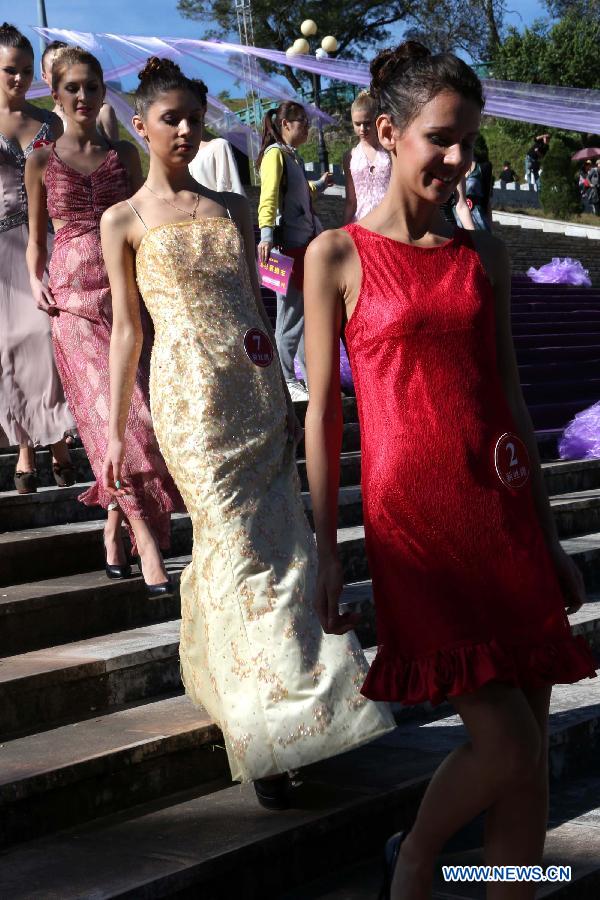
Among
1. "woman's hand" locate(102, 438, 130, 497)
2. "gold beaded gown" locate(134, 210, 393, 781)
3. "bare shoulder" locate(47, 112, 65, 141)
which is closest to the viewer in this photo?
"gold beaded gown" locate(134, 210, 393, 781)

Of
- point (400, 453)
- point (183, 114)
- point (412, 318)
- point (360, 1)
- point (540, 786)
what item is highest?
point (360, 1)

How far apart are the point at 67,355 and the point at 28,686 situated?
1.67 m

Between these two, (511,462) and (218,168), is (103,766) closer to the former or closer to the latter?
(511,462)

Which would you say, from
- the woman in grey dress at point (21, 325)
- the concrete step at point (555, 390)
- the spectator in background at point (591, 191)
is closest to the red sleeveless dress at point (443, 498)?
the woman in grey dress at point (21, 325)

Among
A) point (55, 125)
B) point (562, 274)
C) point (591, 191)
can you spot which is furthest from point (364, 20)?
point (55, 125)

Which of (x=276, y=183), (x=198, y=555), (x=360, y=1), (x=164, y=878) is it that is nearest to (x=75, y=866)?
(x=164, y=878)

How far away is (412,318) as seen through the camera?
2566 millimetres

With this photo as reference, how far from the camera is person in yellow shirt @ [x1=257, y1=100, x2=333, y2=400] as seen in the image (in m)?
7.93

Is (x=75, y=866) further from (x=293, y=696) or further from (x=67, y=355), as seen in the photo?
(x=67, y=355)

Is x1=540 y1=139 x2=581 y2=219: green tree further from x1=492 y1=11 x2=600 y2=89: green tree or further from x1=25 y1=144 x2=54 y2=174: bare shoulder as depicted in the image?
x1=25 y1=144 x2=54 y2=174: bare shoulder

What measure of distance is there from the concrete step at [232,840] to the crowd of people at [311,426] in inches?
6.4

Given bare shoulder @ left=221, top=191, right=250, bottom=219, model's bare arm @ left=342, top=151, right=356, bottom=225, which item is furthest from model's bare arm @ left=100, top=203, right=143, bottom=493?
model's bare arm @ left=342, top=151, right=356, bottom=225

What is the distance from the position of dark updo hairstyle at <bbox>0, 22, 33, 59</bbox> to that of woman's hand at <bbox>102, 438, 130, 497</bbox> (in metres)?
2.25

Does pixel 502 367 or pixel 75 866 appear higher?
pixel 502 367
